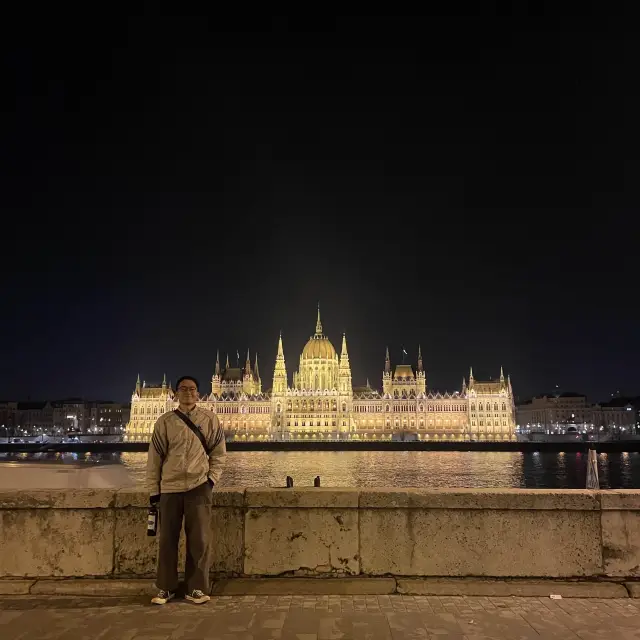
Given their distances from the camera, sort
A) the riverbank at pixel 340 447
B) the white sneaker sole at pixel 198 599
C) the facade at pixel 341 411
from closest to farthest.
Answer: the white sneaker sole at pixel 198 599
the riverbank at pixel 340 447
the facade at pixel 341 411

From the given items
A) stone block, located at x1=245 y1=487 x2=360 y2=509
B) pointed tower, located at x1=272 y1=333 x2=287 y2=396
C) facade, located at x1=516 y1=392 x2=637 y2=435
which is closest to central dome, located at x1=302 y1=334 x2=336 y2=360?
pointed tower, located at x1=272 y1=333 x2=287 y2=396

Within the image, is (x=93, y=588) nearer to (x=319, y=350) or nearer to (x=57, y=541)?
(x=57, y=541)

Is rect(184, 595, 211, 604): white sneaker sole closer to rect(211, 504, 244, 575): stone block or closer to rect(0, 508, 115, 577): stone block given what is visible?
rect(211, 504, 244, 575): stone block

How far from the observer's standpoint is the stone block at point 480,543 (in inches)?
284

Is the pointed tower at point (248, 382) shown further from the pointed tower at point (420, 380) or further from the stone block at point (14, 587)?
the stone block at point (14, 587)

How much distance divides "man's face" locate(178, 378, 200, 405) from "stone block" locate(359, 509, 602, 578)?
2316 millimetres

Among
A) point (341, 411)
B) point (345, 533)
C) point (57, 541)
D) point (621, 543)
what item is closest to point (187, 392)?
point (57, 541)

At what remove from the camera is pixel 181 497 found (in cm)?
674

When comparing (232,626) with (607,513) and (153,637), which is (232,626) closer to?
(153,637)

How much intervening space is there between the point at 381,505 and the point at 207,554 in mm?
1982

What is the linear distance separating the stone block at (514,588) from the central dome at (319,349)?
521 ft

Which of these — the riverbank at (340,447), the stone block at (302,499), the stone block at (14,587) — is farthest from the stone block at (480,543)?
the riverbank at (340,447)

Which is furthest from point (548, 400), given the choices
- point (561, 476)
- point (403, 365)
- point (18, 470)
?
point (18, 470)

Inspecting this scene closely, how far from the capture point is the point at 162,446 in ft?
22.3
